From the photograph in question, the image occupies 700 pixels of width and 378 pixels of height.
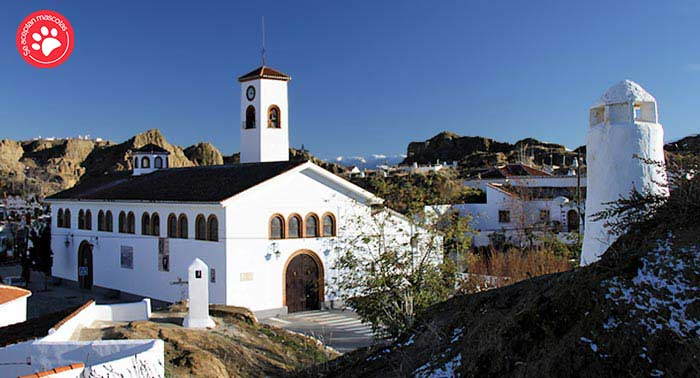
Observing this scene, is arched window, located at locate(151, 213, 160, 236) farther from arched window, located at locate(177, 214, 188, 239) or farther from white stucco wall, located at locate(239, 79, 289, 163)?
white stucco wall, located at locate(239, 79, 289, 163)

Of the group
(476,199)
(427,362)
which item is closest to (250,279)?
(427,362)

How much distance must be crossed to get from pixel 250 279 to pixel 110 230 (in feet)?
32.2

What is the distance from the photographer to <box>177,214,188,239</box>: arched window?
83.1ft

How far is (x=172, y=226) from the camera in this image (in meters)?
26.1

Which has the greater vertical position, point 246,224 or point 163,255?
point 246,224

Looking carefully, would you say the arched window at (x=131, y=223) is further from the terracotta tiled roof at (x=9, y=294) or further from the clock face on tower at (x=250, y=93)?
the terracotta tiled roof at (x=9, y=294)

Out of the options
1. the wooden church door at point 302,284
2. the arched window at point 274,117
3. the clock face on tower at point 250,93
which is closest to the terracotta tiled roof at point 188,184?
the arched window at point 274,117

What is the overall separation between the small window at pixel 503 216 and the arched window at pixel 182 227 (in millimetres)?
21142

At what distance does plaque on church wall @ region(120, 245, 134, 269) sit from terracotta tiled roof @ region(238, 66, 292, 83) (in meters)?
8.92

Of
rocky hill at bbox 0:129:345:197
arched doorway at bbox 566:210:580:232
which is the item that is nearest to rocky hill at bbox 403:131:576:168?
rocky hill at bbox 0:129:345:197

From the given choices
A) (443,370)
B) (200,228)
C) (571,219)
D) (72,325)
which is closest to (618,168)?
(443,370)

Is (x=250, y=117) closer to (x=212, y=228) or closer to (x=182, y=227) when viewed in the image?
(x=182, y=227)

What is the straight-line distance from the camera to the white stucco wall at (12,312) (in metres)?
17.8

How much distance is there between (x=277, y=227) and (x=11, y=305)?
9331 millimetres
